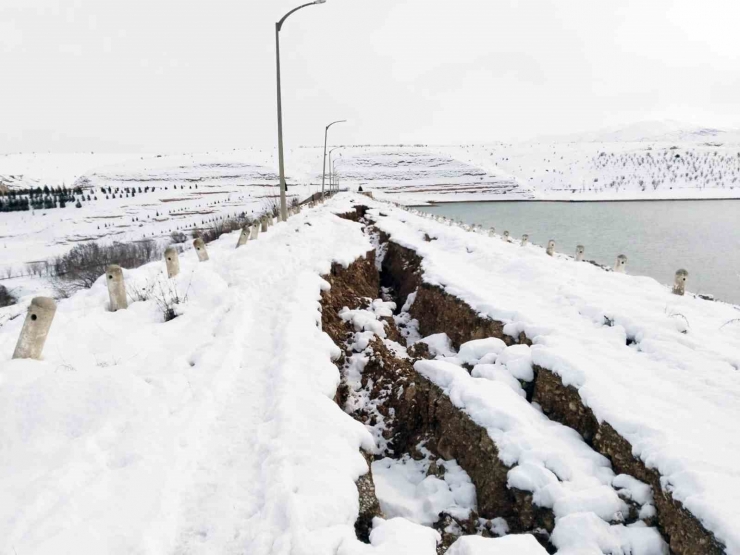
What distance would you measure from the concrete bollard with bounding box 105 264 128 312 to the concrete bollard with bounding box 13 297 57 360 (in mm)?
1646

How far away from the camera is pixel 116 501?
274cm

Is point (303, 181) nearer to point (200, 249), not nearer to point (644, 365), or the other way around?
point (200, 249)

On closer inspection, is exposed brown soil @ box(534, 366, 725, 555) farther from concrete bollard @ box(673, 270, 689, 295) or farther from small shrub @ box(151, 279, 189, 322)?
concrete bollard @ box(673, 270, 689, 295)

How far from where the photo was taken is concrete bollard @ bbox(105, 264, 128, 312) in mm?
5732

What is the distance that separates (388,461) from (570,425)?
7.17 ft

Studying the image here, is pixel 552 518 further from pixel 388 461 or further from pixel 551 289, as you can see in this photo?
pixel 551 289

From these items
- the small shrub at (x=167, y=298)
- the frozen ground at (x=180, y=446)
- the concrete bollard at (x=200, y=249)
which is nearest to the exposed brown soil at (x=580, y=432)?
the frozen ground at (x=180, y=446)

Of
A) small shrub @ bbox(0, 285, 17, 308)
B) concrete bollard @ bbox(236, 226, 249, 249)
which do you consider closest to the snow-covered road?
concrete bollard @ bbox(236, 226, 249, 249)

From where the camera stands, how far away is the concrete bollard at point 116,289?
5732 mm

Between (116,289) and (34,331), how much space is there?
1828 mm

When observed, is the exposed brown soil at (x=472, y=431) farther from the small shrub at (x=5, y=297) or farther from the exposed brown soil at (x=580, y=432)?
the small shrub at (x=5, y=297)

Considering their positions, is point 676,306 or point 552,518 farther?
point 676,306

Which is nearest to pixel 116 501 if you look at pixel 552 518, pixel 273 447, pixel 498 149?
pixel 273 447

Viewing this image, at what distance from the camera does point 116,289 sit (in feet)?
19.2
